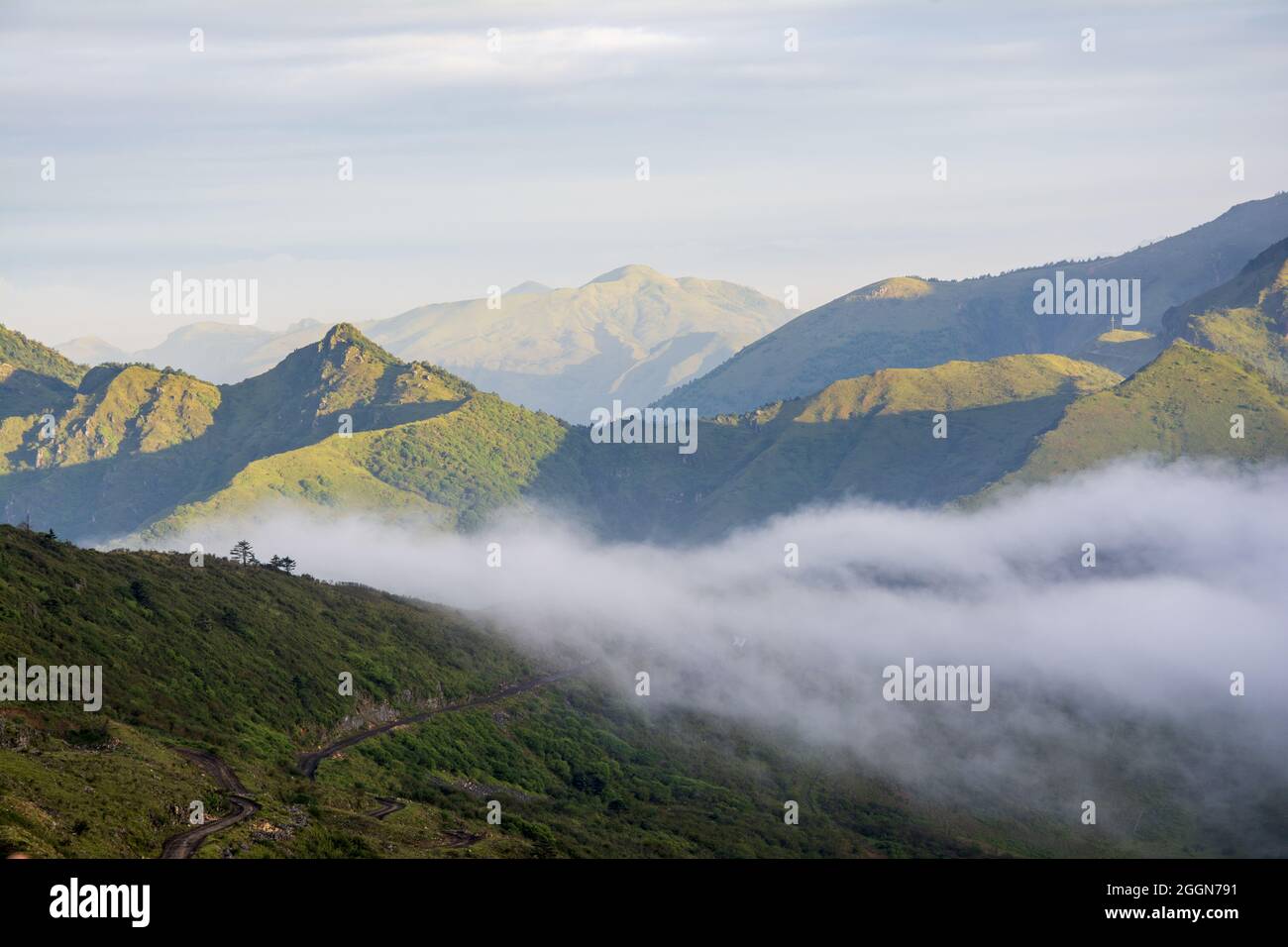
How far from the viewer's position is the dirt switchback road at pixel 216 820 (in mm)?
98812

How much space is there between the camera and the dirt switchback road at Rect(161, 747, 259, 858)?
98.8m

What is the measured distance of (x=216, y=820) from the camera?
110375mm

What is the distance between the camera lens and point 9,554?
18338 centimetres


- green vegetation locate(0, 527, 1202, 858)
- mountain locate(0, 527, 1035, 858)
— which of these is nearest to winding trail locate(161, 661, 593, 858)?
mountain locate(0, 527, 1035, 858)

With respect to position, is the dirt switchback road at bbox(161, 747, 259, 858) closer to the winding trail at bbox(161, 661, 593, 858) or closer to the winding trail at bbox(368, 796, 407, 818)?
the winding trail at bbox(161, 661, 593, 858)

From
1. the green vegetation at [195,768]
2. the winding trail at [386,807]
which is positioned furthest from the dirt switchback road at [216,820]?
the winding trail at [386,807]

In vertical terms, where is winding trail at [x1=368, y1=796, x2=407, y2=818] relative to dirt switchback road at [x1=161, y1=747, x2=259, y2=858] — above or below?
below

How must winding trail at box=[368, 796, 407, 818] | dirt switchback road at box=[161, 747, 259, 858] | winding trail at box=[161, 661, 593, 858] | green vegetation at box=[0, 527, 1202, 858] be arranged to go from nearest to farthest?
dirt switchback road at box=[161, 747, 259, 858], winding trail at box=[161, 661, 593, 858], green vegetation at box=[0, 527, 1202, 858], winding trail at box=[368, 796, 407, 818]

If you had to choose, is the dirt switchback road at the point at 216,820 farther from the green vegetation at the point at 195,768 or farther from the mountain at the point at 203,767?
the green vegetation at the point at 195,768

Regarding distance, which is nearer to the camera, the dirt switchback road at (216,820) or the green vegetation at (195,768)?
the dirt switchback road at (216,820)

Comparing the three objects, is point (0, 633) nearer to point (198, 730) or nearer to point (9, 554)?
point (198, 730)
